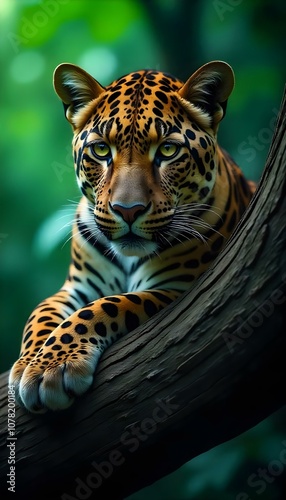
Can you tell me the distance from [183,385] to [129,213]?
0.72 m

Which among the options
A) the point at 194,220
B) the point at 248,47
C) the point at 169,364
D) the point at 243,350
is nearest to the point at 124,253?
the point at 194,220

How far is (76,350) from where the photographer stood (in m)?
2.96

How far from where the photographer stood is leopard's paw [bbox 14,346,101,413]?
2.88m

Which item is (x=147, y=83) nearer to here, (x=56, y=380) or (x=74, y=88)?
(x=74, y=88)

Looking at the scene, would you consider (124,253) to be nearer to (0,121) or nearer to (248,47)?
(248,47)

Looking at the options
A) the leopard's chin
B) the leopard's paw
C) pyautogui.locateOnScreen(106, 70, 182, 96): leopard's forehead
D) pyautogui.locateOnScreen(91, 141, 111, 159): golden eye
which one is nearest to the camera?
the leopard's paw

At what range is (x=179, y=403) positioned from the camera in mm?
2777

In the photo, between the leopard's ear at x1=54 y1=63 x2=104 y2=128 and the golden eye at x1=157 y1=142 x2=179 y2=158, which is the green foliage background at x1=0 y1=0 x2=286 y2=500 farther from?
the golden eye at x1=157 y1=142 x2=179 y2=158

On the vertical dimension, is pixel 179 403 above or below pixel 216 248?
below

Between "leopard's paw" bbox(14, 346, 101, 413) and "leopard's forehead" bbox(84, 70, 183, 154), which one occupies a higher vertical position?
"leopard's forehead" bbox(84, 70, 183, 154)

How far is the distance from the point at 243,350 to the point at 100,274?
1.23 metres

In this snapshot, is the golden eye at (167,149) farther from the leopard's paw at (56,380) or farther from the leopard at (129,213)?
the leopard's paw at (56,380)

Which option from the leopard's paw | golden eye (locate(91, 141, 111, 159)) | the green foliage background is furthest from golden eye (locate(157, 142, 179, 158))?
the green foliage background

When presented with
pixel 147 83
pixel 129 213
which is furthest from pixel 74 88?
pixel 129 213
